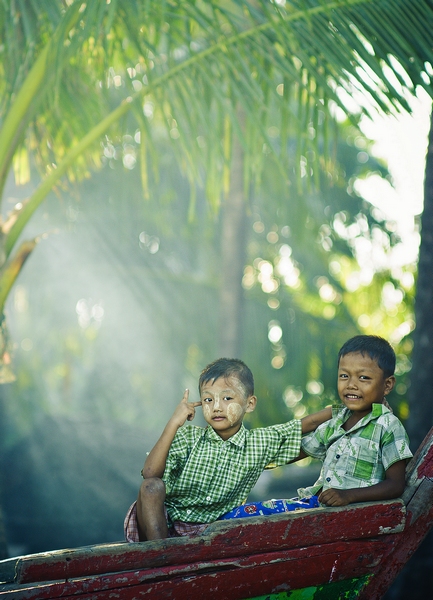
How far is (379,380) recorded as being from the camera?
2.47 m

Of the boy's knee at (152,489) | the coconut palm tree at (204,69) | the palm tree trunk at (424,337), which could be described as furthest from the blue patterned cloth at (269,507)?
the palm tree trunk at (424,337)

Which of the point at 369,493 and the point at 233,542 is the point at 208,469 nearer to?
the point at 233,542

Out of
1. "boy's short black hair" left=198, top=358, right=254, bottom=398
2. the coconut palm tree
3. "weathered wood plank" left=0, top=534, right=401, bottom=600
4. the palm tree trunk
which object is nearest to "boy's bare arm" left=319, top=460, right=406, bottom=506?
"weathered wood plank" left=0, top=534, right=401, bottom=600

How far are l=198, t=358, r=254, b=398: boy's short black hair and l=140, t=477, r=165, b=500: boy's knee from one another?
14.8 inches

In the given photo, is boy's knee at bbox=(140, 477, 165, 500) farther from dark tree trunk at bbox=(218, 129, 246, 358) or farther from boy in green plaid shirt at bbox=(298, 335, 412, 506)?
dark tree trunk at bbox=(218, 129, 246, 358)

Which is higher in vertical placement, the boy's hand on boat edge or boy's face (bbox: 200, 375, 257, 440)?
boy's face (bbox: 200, 375, 257, 440)

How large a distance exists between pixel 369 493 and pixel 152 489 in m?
0.72

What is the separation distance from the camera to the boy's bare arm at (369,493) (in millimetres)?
2230

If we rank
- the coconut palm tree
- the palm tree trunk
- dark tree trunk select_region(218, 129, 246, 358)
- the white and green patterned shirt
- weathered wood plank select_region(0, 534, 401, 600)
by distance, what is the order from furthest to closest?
dark tree trunk select_region(218, 129, 246, 358) → the palm tree trunk → the coconut palm tree → the white and green patterned shirt → weathered wood plank select_region(0, 534, 401, 600)

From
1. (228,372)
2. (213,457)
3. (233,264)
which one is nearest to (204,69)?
(228,372)

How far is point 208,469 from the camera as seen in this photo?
2.50 m

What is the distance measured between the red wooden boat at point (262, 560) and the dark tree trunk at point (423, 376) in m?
2.04

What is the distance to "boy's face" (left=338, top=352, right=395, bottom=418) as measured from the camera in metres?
2.45

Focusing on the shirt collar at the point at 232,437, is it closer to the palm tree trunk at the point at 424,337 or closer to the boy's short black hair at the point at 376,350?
the boy's short black hair at the point at 376,350
